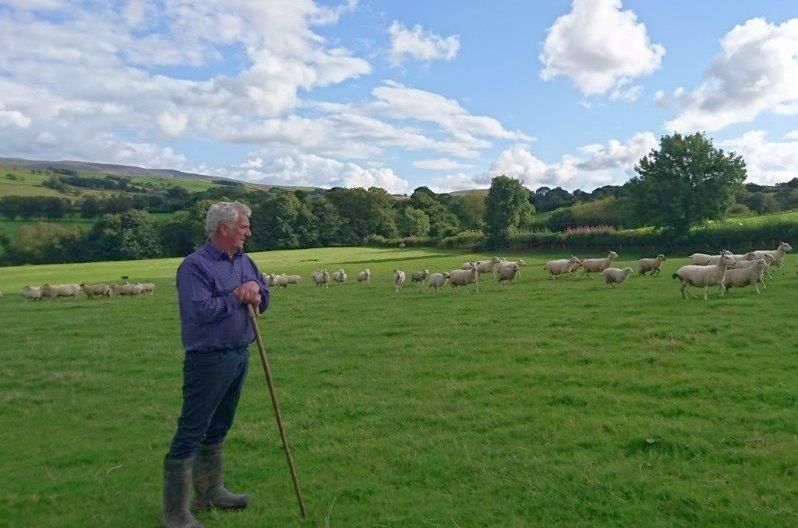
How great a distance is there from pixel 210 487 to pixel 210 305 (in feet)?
7.05

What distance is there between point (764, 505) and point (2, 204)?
132692 millimetres

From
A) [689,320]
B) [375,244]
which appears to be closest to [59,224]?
[375,244]

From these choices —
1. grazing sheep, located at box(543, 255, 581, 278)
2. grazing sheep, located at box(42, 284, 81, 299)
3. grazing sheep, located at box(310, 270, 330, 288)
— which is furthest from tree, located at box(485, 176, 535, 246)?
grazing sheep, located at box(42, 284, 81, 299)

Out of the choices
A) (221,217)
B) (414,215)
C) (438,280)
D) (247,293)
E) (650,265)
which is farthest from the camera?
(414,215)

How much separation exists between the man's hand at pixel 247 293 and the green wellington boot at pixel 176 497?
1690 mm

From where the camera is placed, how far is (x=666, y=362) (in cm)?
1127

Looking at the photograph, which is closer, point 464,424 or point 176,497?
point 176,497

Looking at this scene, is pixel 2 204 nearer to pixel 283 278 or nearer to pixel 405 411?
pixel 283 278

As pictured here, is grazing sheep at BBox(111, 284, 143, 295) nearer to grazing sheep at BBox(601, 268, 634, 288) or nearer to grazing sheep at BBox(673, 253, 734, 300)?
grazing sheep at BBox(601, 268, 634, 288)

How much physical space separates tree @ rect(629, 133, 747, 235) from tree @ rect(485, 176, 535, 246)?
19170mm

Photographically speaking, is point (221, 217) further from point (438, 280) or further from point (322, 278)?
point (322, 278)

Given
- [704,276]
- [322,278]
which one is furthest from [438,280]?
[704,276]

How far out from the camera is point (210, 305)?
5754 mm

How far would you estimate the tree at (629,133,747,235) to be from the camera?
60688 millimetres
